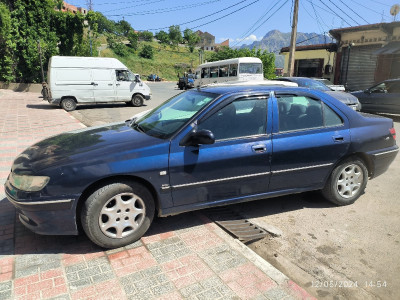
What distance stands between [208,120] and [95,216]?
4.90ft

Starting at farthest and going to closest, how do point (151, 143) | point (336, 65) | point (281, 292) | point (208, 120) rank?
point (336, 65)
point (208, 120)
point (151, 143)
point (281, 292)

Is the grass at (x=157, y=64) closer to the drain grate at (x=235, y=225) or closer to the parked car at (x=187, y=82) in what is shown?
the parked car at (x=187, y=82)

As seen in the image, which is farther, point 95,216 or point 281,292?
point 95,216

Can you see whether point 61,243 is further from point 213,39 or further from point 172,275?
point 213,39

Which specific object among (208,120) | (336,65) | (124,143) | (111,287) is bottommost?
(111,287)

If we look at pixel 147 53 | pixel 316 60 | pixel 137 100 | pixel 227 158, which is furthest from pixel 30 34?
pixel 147 53

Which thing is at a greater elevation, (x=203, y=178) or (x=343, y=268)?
(x=203, y=178)

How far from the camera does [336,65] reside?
23.9 metres

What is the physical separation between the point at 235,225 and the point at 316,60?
88.3 feet

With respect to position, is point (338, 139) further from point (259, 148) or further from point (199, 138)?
point (199, 138)

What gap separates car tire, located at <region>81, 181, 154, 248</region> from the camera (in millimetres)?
2871

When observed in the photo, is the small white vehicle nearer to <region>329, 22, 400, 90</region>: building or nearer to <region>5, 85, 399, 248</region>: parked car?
<region>329, 22, 400, 90</region>: building

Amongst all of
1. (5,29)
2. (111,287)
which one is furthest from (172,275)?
(5,29)

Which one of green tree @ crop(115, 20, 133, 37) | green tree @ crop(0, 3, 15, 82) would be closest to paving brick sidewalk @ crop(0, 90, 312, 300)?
green tree @ crop(0, 3, 15, 82)
